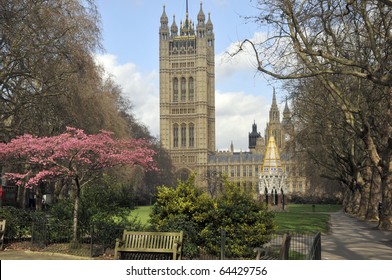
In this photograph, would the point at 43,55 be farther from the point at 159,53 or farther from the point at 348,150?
the point at 159,53

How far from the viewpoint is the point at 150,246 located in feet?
38.7

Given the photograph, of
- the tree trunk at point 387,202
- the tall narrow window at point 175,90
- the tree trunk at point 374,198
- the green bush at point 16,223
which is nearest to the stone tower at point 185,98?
the tall narrow window at point 175,90

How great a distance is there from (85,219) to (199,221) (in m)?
4.01

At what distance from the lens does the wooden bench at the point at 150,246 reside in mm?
11594

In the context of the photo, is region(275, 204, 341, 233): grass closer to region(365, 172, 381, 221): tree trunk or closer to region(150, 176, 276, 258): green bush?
region(365, 172, 381, 221): tree trunk

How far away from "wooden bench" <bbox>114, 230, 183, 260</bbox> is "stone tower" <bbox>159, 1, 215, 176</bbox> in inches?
5005

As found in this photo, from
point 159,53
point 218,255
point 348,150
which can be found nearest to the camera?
point 218,255

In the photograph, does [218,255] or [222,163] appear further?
[222,163]

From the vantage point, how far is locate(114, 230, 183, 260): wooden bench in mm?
11594

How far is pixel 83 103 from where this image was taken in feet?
84.1

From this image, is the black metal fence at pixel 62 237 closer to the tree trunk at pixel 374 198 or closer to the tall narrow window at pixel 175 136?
the tree trunk at pixel 374 198

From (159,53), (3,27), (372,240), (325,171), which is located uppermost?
(159,53)

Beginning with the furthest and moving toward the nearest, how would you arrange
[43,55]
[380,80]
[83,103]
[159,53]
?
[159,53] → [83,103] → [43,55] → [380,80]

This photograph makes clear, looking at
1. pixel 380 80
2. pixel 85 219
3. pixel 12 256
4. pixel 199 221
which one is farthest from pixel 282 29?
pixel 12 256
